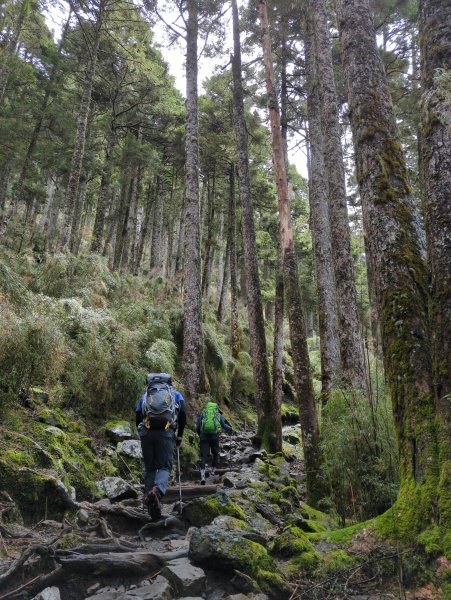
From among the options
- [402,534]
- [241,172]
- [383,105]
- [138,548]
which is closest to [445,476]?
[402,534]

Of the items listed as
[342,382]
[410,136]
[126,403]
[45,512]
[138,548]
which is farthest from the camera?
[410,136]

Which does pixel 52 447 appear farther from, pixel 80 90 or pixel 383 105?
pixel 80 90

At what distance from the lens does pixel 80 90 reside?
2053 centimetres

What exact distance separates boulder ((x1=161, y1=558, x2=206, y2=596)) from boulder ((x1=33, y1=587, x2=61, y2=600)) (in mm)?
837

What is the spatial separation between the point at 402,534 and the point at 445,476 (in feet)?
1.95

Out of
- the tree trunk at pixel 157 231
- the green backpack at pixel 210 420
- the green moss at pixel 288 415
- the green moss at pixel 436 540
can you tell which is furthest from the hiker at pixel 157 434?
the tree trunk at pixel 157 231

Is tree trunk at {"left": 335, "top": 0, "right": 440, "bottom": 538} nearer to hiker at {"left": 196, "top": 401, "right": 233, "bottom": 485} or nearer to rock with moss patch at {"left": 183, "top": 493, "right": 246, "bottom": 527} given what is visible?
rock with moss patch at {"left": 183, "top": 493, "right": 246, "bottom": 527}

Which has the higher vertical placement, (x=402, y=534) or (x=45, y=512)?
(x=402, y=534)

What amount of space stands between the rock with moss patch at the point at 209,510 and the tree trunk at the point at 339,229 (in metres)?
2.69

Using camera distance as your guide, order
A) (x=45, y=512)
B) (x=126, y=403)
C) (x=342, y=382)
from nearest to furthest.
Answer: (x=45, y=512) → (x=342, y=382) → (x=126, y=403)

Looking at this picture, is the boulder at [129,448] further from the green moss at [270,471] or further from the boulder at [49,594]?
the boulder at [49,594]

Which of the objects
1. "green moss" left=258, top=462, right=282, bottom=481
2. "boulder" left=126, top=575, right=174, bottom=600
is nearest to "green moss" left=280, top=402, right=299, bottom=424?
"green moss" left=258, top=462, right=282, bottom=481

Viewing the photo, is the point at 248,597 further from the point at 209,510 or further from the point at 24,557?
the point at 209,510

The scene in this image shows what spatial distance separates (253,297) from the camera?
1233 cm
